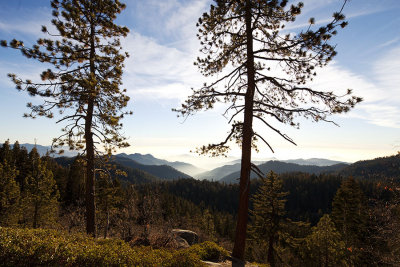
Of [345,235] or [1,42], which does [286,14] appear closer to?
[1,42]

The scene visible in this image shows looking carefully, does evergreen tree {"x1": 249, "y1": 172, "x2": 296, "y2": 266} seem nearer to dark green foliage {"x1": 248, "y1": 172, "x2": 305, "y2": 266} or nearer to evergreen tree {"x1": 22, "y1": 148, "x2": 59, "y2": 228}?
dark green foliage {"x1": 248, "y1": 172, "x2": 305, "y2": 266}

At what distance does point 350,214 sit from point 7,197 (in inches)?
1477

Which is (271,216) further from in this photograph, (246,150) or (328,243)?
(246,150)

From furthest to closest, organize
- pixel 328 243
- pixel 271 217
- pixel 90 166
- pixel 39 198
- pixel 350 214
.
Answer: pixel 350 214 < pixel 39 198 < pixel 328 243 < pixel 271 217 < pixel 90 166

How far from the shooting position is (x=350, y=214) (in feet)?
80.7

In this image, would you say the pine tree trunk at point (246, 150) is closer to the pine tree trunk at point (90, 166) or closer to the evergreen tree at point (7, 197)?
the pine tree trunk at point (90, 166)

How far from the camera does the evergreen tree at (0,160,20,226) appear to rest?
20.3 m

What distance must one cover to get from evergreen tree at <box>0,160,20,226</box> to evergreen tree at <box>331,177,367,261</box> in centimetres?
3537

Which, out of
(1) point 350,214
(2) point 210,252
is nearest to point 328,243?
(1) point 350,214

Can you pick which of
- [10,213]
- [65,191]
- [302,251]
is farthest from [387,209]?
[65,191]

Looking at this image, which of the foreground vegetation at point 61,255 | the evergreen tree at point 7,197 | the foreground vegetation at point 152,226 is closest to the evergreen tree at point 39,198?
the foreground vegetation at point 152,226

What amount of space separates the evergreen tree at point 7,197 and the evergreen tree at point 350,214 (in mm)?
35368

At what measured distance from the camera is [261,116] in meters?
8.82

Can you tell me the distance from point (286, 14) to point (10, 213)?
2901 cm
